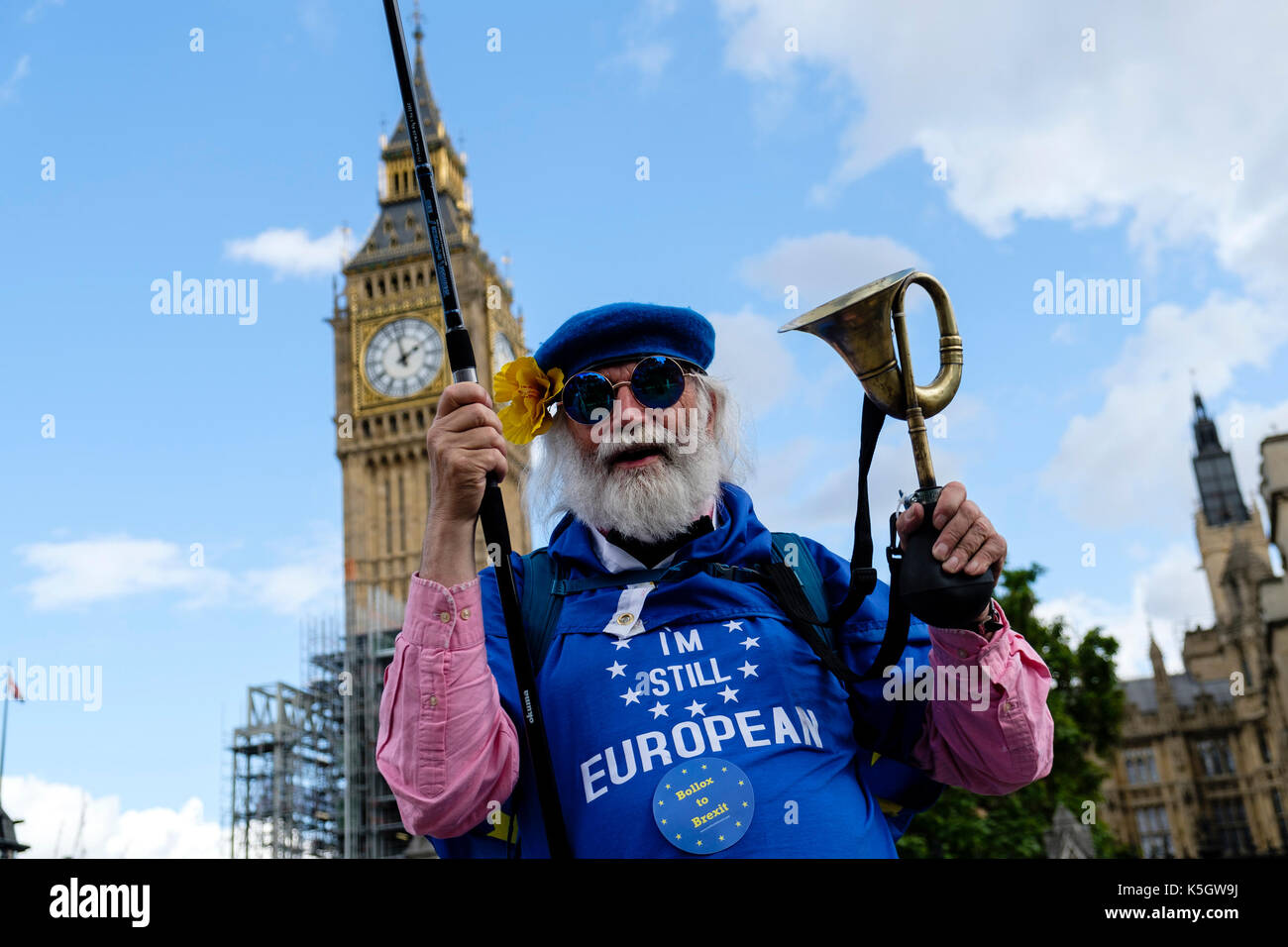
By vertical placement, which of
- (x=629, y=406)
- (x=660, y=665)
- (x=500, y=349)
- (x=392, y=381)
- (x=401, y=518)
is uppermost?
(x=500, y=349)

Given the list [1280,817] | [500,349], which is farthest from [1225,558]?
[500,349]

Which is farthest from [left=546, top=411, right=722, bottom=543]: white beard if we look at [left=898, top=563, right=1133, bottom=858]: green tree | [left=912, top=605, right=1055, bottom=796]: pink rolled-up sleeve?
[left=898, top=563, right=1133, bottom=858]: green tree

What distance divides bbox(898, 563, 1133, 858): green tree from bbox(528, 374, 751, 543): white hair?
55.8ft

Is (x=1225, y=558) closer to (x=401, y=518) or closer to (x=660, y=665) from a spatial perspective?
(x=401, y=518)

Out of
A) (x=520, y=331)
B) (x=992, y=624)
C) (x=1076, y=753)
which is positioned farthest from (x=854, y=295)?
(x=520, y=331)

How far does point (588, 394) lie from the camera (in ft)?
10.0

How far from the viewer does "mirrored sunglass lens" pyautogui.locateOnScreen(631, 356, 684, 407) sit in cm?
302

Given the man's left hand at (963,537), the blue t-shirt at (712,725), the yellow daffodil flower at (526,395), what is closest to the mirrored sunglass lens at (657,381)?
the yellow daffodil flower at (526,395)

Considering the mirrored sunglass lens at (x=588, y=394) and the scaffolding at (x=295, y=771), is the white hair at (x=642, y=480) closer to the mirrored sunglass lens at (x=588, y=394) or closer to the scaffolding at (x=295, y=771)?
the mirrored sunglass lens at (x=588, y=394)

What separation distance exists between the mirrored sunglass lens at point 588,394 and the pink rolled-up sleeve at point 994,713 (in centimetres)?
105

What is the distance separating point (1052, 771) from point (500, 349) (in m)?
34.0

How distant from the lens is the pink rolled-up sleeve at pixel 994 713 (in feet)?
8.32
